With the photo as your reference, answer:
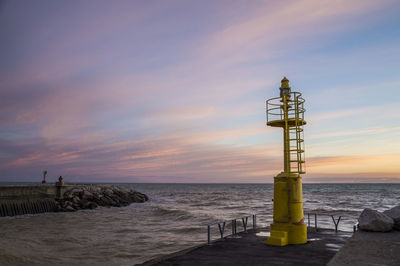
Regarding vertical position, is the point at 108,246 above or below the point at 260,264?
below

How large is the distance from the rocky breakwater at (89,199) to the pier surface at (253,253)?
28367 mm

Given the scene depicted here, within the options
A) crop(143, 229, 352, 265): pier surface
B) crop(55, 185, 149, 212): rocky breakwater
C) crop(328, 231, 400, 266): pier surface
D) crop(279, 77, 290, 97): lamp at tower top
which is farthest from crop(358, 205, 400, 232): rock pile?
crop(55, 185, 149, 212): rocky breakwater

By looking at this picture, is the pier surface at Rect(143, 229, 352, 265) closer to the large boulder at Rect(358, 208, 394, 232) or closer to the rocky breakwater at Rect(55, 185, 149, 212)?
the large boulder at Rect(358, 208, 394, 232)

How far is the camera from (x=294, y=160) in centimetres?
1170

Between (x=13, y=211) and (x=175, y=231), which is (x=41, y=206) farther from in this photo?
(x=175, y=231)

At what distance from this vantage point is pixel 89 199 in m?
39.7

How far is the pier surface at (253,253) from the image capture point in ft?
28.1

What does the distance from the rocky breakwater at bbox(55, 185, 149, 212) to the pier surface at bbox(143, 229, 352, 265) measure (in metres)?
28.4

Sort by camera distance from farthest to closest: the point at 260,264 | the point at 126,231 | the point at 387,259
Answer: the point at 126,231, the point at 260,264, the point at 387,259

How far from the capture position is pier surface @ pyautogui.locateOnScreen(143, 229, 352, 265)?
8.55 m

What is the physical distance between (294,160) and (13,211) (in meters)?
28.6

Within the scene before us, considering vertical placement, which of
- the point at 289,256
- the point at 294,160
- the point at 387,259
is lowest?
the point at 289,256

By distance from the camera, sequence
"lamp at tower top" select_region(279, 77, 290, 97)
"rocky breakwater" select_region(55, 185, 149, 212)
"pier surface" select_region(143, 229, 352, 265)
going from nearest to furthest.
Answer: "pier surface" select_region(143, 229, 352, 265)
"lamp at tower top" select_region(279, 77, 290, 97)
"rocky breakwater" select_region(55, 185, 149, 212)

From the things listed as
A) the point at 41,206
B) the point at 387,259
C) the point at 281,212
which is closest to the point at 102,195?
the point at 41,206
